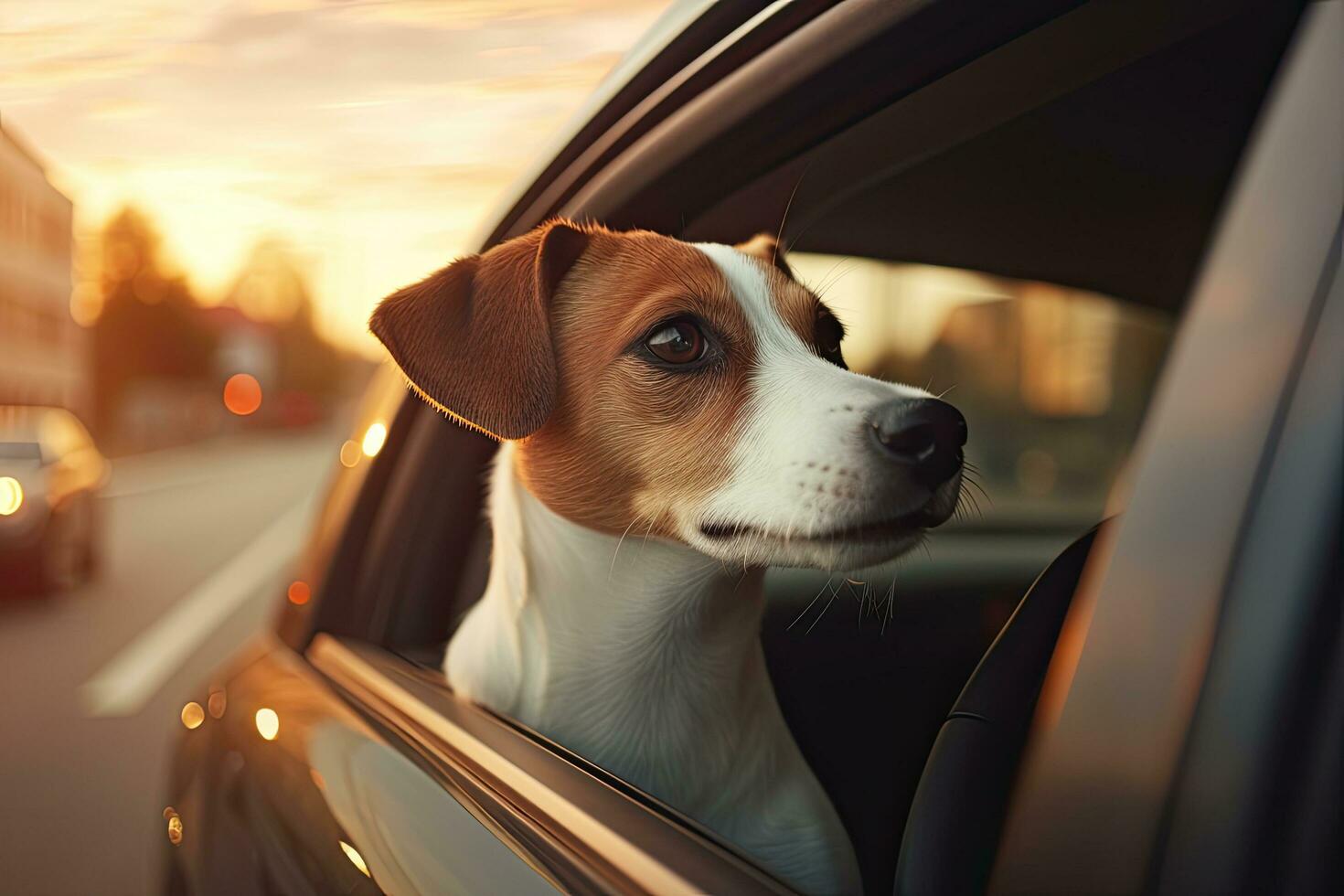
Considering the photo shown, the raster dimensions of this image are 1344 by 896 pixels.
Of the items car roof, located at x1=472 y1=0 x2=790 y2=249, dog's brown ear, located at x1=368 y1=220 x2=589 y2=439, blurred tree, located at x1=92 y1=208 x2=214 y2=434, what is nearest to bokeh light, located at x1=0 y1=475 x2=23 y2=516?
car roof, located at x1=472 y1=0 x2=790 y2=249

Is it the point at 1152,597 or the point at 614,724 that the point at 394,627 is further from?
the point at 1152,597

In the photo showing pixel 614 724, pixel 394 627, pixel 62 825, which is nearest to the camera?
pixel 614 724

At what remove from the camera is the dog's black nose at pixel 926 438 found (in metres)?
1.31

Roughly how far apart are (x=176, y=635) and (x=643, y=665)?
9.56m

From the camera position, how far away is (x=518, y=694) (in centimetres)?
193

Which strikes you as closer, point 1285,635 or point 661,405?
point 1285,635

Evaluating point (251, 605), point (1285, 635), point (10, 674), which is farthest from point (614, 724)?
point (251, 605)

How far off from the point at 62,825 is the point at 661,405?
185 inches

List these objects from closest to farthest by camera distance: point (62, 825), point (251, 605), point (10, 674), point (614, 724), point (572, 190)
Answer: point (614, 724), point (572, 190), point (62, 825), point (10, 674), point (251, 605)

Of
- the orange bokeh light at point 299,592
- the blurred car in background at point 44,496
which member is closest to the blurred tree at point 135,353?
the blurred car in background at point 44,496

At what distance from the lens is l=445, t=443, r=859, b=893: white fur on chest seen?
5.80 feet

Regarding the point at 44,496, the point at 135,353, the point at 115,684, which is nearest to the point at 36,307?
the point at 135,353

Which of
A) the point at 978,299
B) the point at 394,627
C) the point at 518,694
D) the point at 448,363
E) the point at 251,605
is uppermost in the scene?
the point at 978,299

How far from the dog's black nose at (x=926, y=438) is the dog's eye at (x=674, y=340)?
18.4 inches
